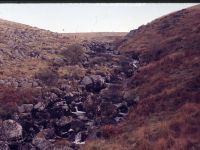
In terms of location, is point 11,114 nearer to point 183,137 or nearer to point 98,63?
point 183,137

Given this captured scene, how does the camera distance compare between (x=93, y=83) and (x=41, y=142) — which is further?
(x=93, y=83)

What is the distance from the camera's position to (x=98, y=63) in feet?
138

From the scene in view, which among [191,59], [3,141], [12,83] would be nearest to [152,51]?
[191,59]

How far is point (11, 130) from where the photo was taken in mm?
20891

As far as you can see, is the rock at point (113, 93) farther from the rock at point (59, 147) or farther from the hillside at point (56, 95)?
the rock at point (59, 147)

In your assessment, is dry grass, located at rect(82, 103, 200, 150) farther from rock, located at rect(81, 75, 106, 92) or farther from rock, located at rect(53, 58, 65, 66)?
rock, located at rect(53, 58, 65, 66)

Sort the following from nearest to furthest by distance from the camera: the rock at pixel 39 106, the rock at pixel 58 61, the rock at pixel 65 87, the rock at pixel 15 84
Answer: the rock at pixel 39 106
the rock at pixel 15 84
the rock at pixel 65 87
the rock at pixel 58 61

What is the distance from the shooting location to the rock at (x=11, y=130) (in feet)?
66.6

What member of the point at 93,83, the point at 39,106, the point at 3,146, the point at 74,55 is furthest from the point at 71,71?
the point at 3,146

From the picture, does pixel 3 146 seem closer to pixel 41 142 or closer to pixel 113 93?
pixel 41 142

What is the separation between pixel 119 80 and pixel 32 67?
438 inches

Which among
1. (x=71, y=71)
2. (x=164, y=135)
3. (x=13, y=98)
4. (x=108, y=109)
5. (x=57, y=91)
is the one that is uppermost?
(x=71, y=71)

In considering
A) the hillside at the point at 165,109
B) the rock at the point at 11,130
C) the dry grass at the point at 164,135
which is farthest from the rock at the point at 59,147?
the rock at the point at 11,130

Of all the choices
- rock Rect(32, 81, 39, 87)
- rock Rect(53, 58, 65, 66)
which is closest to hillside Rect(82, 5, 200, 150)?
rock Rect(32, 81, 39, 87)
